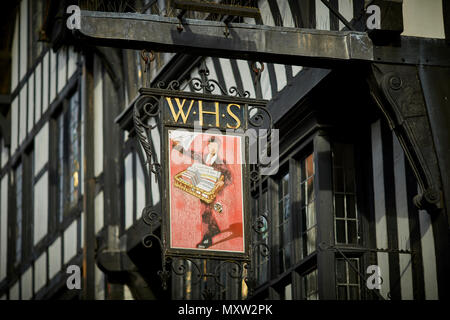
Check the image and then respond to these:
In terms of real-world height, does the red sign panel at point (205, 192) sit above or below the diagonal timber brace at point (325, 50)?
below

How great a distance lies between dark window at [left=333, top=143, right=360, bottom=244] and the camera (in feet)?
37.1

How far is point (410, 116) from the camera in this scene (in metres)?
9.81

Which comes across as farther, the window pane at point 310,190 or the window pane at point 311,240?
the window pane at point 310,190

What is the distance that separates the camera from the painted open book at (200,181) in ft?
31.9

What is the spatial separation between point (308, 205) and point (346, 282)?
105cm

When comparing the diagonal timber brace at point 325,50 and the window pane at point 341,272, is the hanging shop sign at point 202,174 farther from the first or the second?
the window pane at point 341,272

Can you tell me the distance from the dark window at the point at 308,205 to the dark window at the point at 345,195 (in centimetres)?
34

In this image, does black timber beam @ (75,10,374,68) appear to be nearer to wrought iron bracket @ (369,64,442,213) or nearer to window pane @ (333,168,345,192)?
wrought iron bracket @ (369,64,442,213)

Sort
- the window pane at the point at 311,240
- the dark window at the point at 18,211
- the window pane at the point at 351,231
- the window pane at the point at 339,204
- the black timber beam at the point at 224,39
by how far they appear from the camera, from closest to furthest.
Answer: the black timber beam at the point at 224,39, the window pane at the point at 351,231, the window pane at the point at 339,204, the window pane at the point at 311,240, the dark window at the point at 18,211

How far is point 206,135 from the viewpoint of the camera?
9.94 meters

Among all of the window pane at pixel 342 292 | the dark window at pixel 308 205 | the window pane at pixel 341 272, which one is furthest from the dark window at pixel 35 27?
the window pane at pixel 342 292
